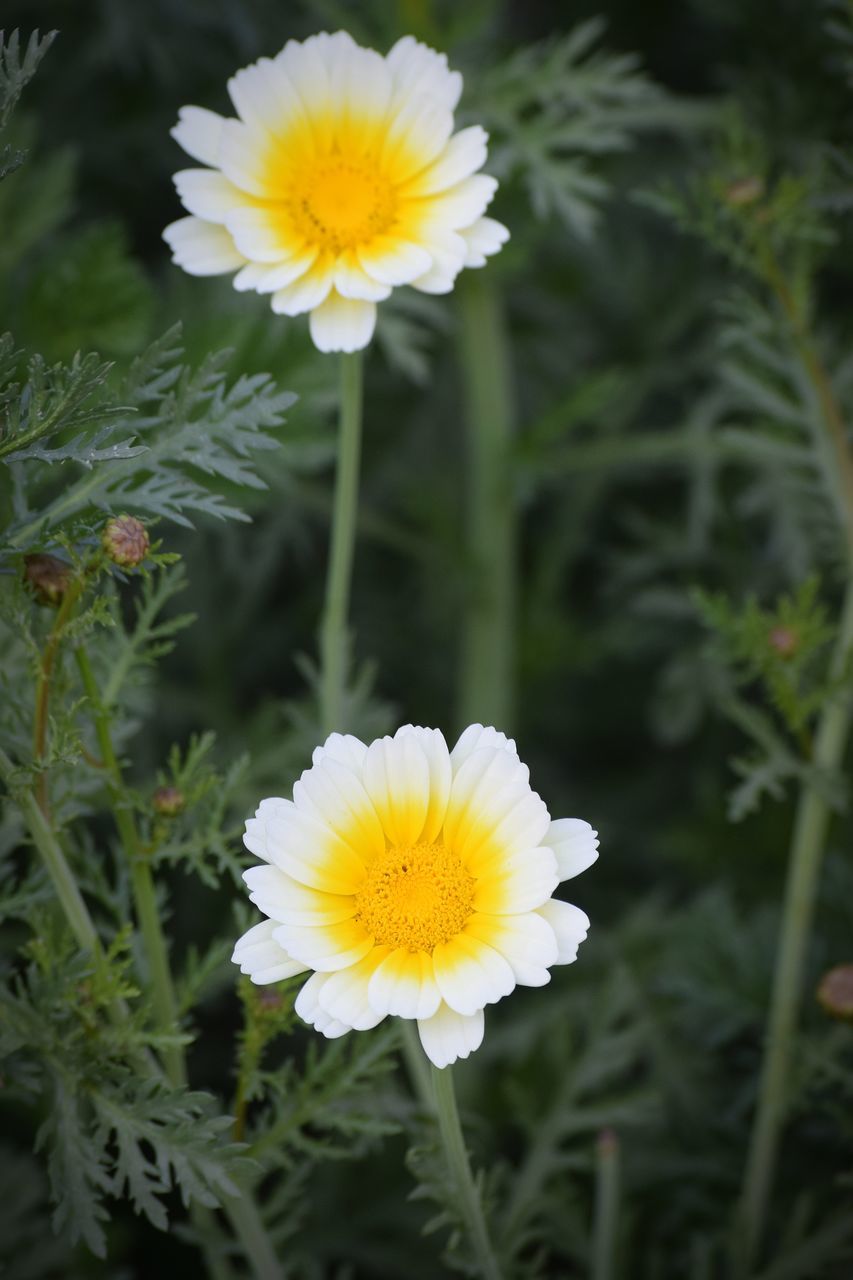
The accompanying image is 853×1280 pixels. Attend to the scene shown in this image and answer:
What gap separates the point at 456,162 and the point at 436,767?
1.21 ft

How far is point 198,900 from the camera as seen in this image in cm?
159

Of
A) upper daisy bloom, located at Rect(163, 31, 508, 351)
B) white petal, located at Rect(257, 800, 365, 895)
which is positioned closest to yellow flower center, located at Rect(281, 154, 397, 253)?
upper daisy bloom, located at Rect(163, 31, 508, 351)

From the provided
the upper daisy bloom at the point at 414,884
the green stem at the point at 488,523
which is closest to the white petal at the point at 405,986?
the upper daisy bloom at the point at 414,884

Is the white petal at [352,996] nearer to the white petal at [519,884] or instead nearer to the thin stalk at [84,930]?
the white petal at [519,884]

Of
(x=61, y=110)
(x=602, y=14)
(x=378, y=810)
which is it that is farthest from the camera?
(x=602, y=14)

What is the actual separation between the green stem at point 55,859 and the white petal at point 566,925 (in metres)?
0.26

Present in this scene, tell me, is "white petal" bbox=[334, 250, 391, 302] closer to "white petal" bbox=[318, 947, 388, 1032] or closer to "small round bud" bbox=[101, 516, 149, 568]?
"small round bud" bbox=[101, 516, 149, 568]

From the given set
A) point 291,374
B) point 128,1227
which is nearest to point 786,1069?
point 128,1227

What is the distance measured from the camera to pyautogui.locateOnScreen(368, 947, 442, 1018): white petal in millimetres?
612

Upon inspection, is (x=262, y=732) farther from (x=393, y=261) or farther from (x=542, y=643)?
(x=393, y=261)

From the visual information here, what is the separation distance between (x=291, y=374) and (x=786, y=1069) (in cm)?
79

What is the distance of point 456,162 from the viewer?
0.79m

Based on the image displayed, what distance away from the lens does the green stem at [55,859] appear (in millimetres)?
688

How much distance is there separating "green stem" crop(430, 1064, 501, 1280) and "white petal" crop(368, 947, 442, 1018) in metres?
0.04
